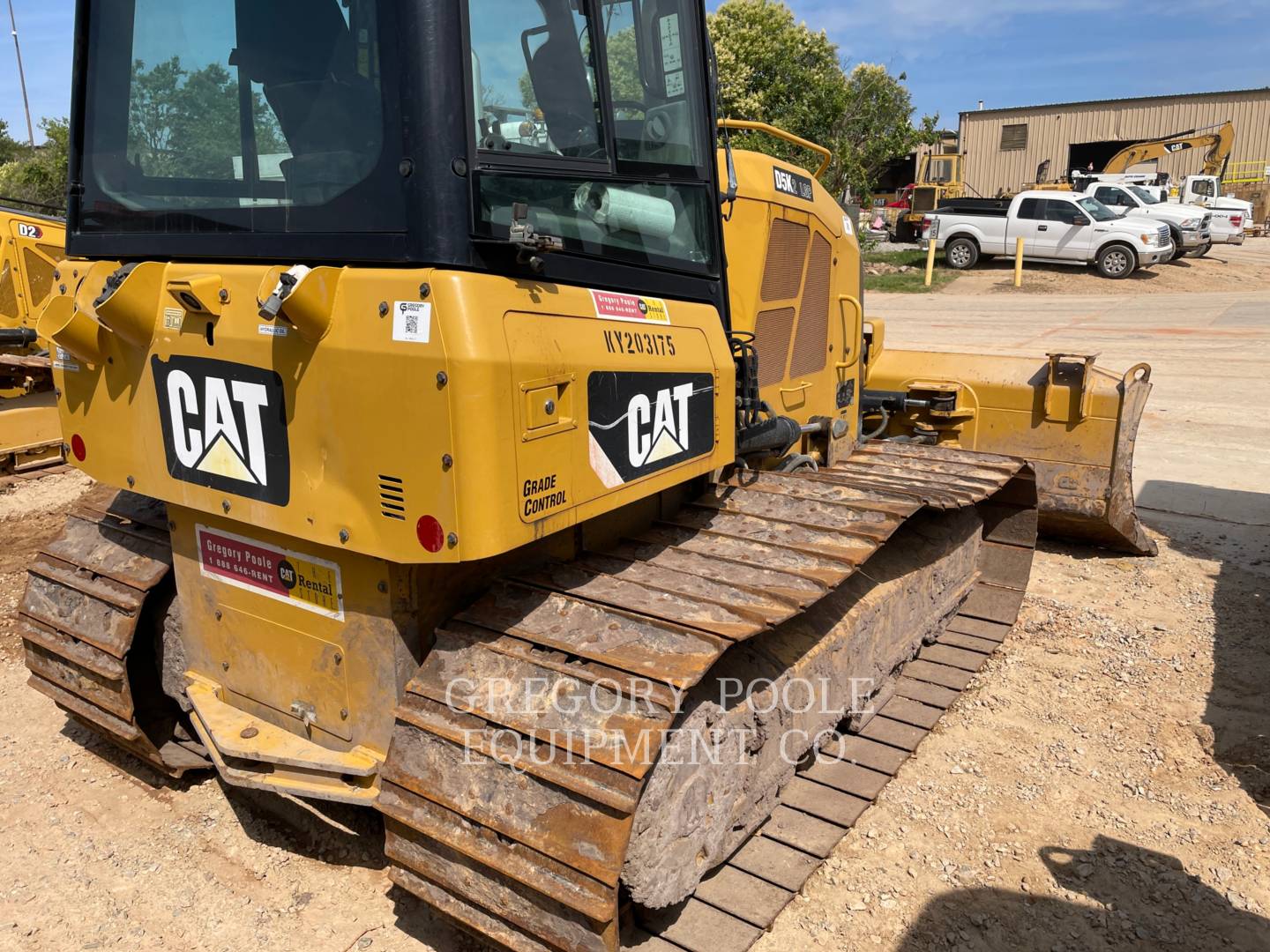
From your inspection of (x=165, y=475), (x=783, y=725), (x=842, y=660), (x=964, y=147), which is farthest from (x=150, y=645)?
(x=964, y=147)

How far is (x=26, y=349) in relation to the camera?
8.88 m

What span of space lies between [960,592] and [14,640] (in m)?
5.02

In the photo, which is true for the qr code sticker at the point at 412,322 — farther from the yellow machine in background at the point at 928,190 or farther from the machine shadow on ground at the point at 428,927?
the yellow machine in background at the point at 928,190

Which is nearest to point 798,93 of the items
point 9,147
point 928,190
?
point 928,190

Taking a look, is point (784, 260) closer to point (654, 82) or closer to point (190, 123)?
point (654, 82)

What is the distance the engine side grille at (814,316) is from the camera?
4586 millimetres

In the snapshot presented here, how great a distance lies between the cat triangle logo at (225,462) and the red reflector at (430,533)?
26.7 inches

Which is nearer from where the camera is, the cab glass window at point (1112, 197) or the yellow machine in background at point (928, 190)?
the cab glass window at point (1112, 197)

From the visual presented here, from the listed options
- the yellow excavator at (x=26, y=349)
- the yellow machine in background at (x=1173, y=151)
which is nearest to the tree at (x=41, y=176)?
the yellow excavator at (x=26, y=349)

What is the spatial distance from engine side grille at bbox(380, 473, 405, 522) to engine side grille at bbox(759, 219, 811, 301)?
7.27ft

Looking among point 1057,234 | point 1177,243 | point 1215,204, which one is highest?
point 1215,204

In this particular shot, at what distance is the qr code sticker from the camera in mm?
2258

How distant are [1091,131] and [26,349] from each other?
39.6m

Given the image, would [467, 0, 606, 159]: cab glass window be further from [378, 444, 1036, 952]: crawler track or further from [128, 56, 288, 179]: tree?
[378, 444, 1036, 952]: crawler track
